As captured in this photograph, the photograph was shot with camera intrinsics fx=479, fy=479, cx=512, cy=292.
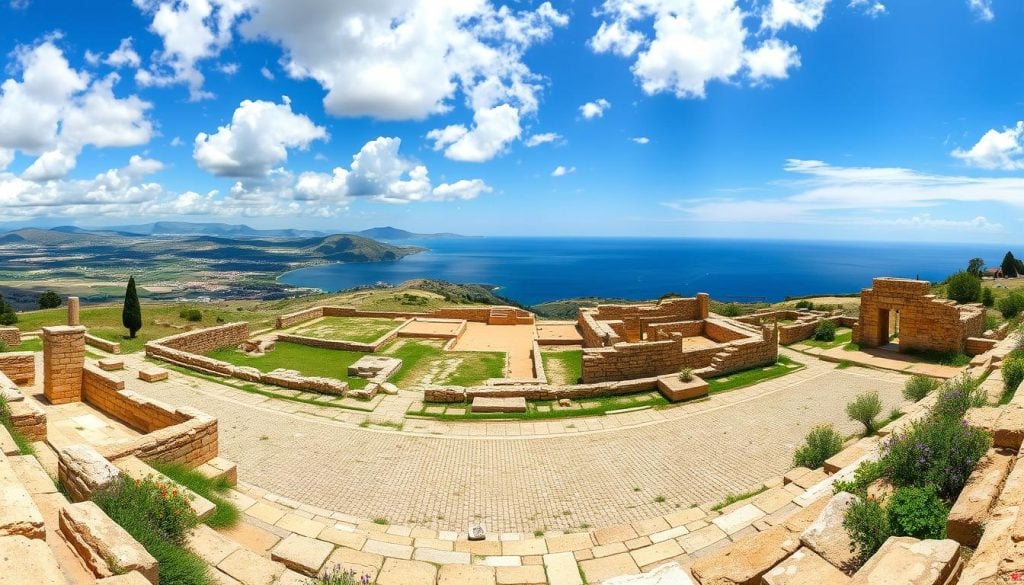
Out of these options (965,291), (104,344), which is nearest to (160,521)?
(104,344)

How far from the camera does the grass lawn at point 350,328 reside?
80.0 feet

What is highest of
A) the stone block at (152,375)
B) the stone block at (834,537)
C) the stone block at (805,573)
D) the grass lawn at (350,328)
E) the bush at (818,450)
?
the stone block at (834,537)

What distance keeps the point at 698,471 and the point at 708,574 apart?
16.2 feet

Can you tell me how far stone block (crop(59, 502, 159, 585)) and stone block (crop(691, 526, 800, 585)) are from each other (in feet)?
18.3

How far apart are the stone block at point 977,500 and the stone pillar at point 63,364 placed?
17330 millimetres

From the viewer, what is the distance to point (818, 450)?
9258mm

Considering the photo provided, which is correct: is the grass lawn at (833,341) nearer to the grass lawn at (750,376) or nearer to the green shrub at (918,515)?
the grass lawn at (750,376)

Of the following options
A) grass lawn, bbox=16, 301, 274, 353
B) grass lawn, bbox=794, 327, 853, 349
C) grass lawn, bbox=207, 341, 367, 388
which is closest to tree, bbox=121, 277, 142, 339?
grass lawn, bbox=16, 301, 274, 353

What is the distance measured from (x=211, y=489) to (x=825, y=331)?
24.4 meters

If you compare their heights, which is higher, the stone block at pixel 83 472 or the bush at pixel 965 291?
the bush at pixel 965 291

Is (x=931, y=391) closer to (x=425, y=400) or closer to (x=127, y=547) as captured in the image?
(x=425, y=400)

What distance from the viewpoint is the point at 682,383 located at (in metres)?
A: 14.8

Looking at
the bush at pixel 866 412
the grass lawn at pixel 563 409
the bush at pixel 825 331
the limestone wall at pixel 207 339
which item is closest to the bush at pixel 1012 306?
the bush at pixel 825 331

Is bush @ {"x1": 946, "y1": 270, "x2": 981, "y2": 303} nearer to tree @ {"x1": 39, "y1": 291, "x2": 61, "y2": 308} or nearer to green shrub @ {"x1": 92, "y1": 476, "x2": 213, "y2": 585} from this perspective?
green shrub @ {"x1": 92, "y1": 476, "x2": 213, "y2": 585}
